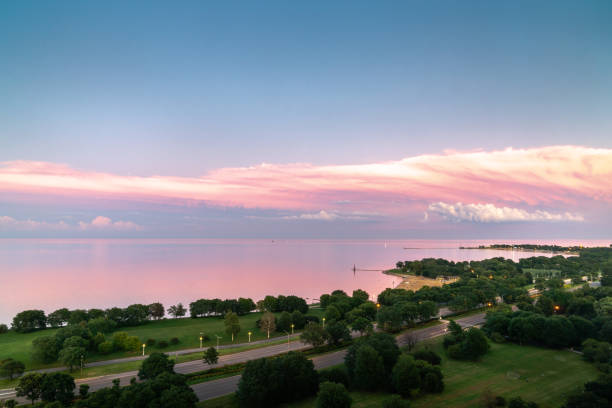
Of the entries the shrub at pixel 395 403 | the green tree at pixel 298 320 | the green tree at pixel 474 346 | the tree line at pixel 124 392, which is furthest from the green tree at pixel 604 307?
the tree line at pixel 124 392

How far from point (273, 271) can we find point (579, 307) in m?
102

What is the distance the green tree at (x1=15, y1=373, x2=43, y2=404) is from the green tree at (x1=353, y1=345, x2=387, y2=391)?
2979 cm

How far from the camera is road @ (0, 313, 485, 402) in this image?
35.4 meters

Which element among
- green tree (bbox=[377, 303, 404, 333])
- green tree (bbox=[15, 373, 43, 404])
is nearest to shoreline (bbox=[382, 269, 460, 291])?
green tree (bbox=[377, 303, 404, 333])

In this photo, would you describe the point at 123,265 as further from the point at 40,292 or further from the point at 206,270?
the point at 40,292

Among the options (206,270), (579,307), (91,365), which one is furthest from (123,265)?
(579,307)

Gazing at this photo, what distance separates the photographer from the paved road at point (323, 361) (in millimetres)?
35000

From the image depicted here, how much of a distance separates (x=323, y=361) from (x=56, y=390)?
2807cm

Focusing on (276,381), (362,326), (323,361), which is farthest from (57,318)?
(362,326)

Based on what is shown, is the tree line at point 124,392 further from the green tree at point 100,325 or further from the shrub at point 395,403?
the green tree at point 100,325

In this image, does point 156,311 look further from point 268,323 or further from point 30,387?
point 30,387

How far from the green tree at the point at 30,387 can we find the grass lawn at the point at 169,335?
51.5ft

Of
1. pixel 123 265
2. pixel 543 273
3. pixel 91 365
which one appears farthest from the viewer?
pixel 123 265

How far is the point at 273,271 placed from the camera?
143 m
